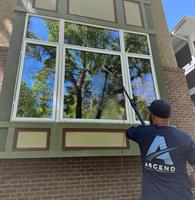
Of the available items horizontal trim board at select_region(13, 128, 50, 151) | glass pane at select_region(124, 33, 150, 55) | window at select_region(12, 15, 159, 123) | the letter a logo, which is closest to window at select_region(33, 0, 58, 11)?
window at select_region(12, 15, 159, 123)

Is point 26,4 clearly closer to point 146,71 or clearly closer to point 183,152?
point 146,71

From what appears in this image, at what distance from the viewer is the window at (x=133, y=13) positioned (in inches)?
203

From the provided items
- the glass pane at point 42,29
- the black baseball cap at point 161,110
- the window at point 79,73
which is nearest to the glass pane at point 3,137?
the window at point 79,73

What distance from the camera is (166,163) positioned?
1.84 m

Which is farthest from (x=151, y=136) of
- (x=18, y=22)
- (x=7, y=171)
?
(x=18, y=22)

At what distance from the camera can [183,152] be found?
187 cm

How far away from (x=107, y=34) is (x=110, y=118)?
2134 millimetres

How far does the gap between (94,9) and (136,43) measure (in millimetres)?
1403

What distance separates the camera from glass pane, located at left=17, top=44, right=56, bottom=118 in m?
3.62

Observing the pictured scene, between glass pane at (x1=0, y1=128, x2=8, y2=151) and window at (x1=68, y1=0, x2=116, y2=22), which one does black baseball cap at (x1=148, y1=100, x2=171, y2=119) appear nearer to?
glass pane at (x1=0, y1=128, x2=8, y2=151)

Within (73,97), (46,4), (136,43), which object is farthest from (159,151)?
(46,4)

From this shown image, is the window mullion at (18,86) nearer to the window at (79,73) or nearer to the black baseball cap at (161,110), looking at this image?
the window at (79,73)

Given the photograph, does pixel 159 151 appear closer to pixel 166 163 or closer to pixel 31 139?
pixel 166 163

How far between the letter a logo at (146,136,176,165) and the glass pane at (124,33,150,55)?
125 inches
